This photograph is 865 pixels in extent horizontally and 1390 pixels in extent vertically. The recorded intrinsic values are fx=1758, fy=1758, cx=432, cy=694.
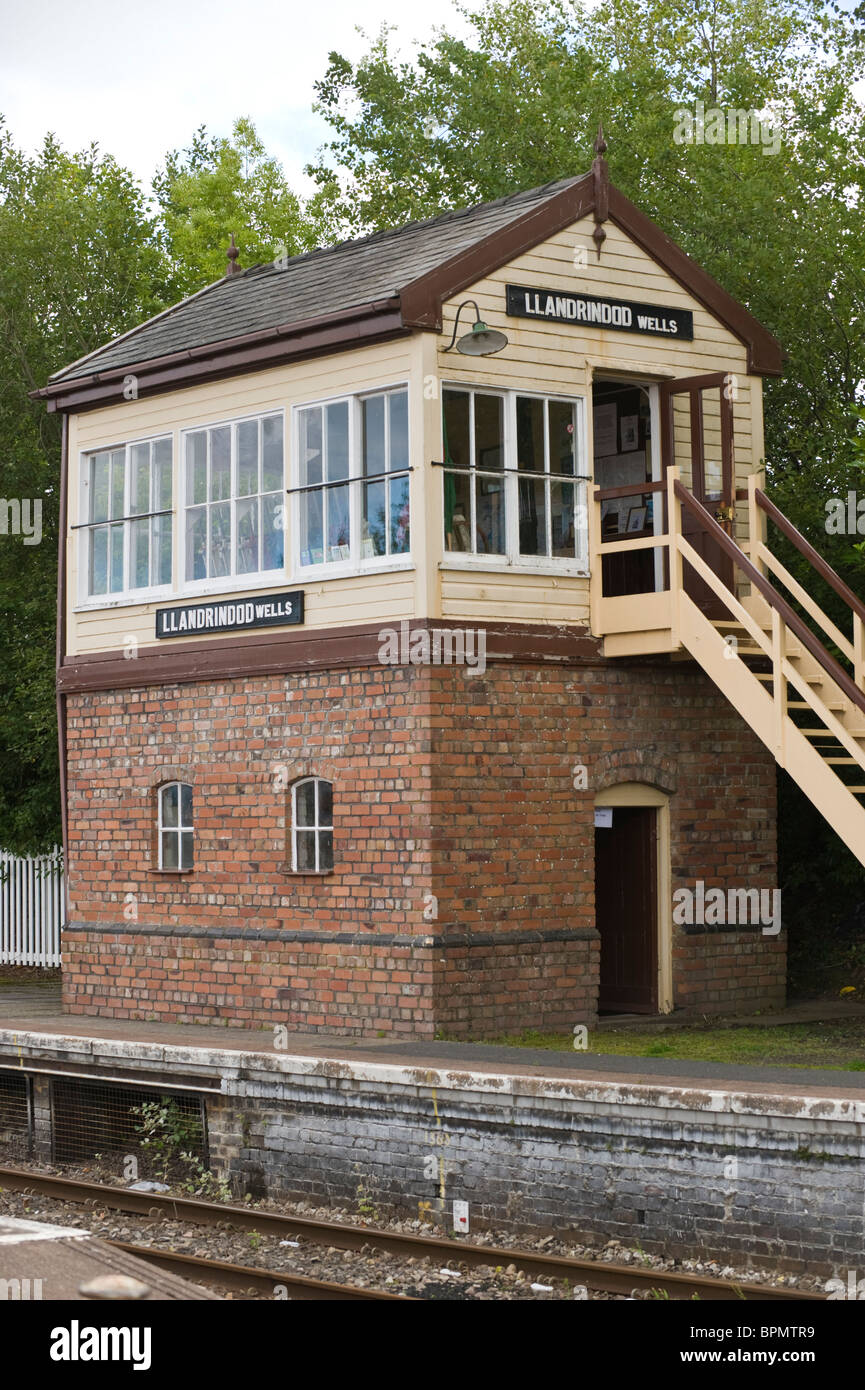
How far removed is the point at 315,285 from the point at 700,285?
3695mm

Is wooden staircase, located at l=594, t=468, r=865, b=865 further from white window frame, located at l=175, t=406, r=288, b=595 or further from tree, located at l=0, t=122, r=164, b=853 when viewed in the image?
tree, located at l=0, t=122, r=164, b=853

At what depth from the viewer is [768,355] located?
17375mm

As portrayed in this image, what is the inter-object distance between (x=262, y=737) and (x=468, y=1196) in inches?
242

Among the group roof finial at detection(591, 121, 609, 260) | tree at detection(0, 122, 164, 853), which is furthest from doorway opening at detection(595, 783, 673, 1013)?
tree at detection(0, 122, 164, 853)

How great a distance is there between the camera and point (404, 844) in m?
14.6

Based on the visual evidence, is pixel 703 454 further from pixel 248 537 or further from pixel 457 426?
pixel 248 537

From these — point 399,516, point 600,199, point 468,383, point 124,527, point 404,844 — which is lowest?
point 404,844

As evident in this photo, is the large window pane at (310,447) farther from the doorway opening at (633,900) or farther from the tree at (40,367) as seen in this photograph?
the tree at (40,367)

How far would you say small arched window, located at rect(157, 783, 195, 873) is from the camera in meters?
17.1

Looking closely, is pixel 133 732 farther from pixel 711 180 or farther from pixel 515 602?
pixel 711 180

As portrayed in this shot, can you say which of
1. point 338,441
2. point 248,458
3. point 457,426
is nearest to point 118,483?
point 248,458

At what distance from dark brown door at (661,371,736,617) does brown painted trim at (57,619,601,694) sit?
1.40 meters

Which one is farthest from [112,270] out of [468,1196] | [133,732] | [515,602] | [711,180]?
[468,1196]

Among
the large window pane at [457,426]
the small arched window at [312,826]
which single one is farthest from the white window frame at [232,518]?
the small arched window at [312,826]
